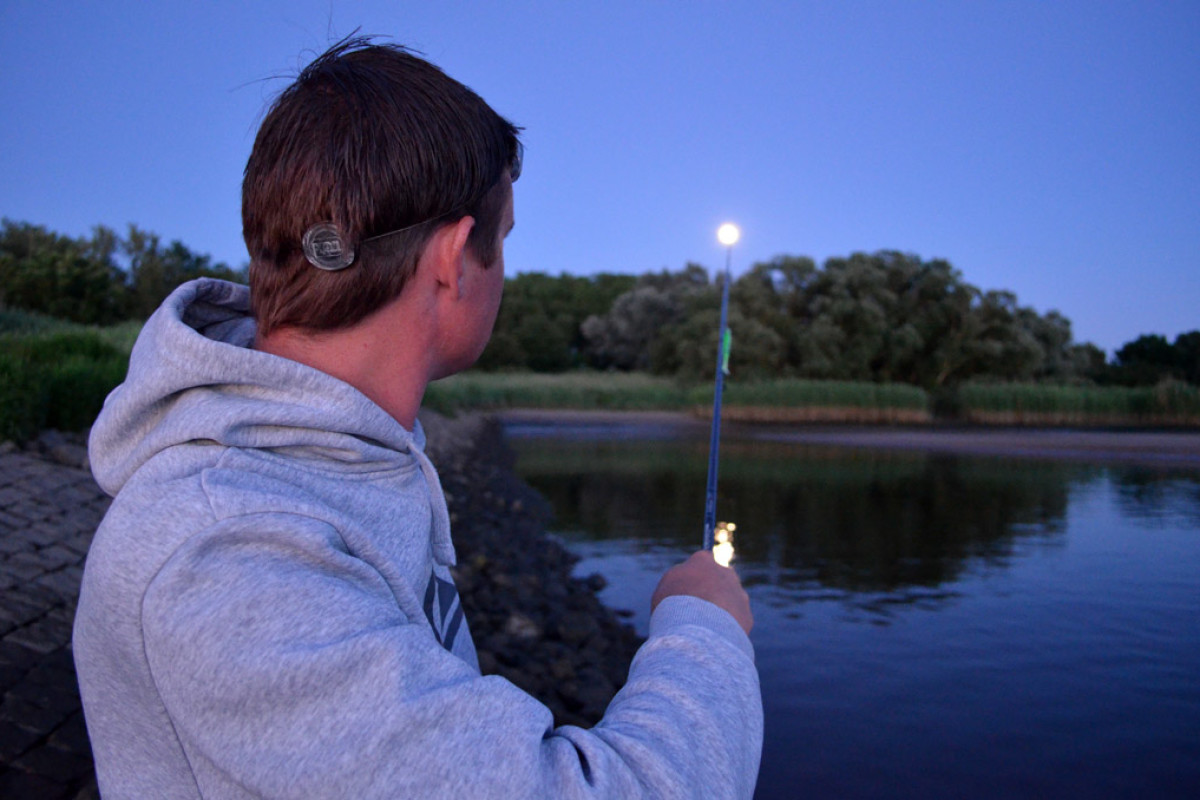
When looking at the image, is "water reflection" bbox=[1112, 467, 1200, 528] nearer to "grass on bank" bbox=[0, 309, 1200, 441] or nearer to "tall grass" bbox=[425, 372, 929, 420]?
"grass on bank" bbox=[0, 309, 1200, 441]

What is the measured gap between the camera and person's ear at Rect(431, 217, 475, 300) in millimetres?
995

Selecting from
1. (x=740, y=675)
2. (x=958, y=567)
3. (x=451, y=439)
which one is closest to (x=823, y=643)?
(x=958, y=567)

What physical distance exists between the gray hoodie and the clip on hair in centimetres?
12

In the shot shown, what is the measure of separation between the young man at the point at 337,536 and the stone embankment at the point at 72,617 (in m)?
2.31

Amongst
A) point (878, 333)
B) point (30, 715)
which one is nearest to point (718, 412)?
point (30, 715)

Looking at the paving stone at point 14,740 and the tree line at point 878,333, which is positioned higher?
the tree line at point 878,333

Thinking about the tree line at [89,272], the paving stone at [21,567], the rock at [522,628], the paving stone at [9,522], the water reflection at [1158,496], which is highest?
the tree line at [89,272]

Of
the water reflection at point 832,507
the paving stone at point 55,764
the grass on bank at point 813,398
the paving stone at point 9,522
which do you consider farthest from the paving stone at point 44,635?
the grass on bank at point 813,398

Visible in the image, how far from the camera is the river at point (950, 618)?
445 cm

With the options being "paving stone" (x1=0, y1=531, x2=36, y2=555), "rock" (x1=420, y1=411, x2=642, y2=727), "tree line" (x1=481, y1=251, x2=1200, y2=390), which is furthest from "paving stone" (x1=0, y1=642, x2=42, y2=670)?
"tree line" (x1=481, y1=251, x2=1200, y2=390)

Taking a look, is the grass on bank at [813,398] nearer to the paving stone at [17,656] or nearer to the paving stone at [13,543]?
the paving stone at [13,543]

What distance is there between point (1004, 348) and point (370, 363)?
38.3m

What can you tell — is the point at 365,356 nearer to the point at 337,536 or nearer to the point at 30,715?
the point at 337,536

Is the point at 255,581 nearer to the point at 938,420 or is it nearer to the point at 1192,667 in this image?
the point at 1192,667
